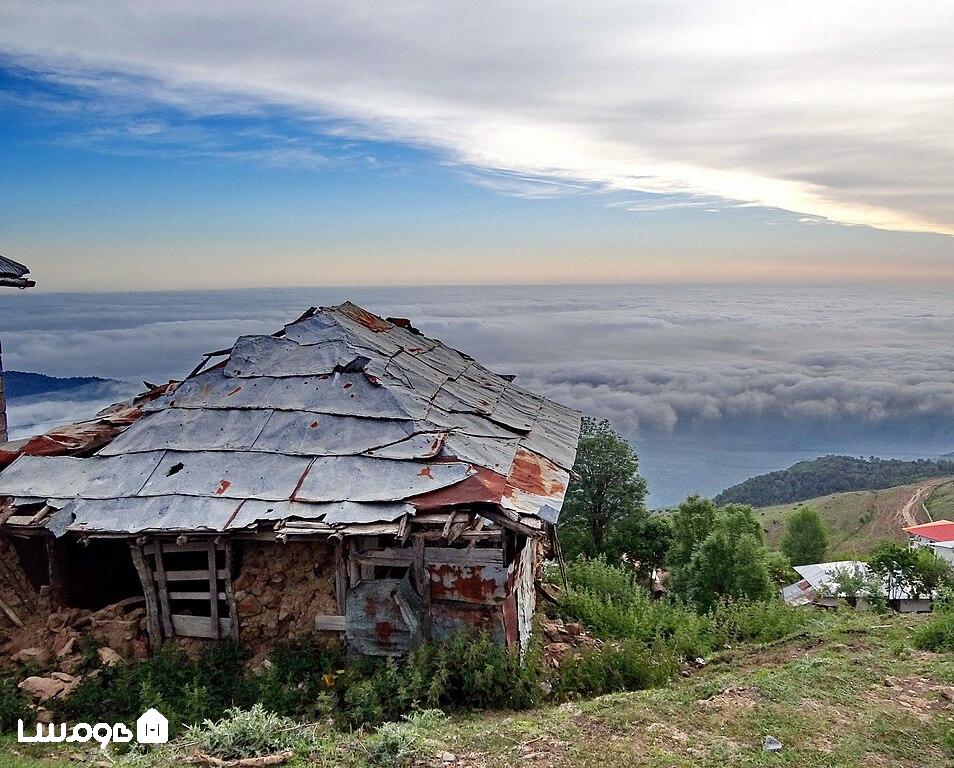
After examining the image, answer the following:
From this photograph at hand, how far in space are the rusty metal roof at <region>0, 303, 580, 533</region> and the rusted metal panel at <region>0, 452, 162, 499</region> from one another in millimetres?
23

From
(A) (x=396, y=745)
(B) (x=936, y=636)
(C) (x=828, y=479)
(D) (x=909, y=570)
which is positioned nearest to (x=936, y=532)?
(D) (x=909, y=570)

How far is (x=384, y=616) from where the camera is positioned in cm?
973

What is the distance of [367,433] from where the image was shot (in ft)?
36.4

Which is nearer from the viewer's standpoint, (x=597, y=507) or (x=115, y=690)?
(x=115, y=690)

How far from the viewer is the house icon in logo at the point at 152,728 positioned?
812 centimetres

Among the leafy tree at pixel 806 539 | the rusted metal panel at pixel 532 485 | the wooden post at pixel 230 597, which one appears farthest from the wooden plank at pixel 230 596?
the leafy tree at pixel 806 539

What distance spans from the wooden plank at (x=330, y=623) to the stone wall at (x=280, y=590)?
92 millimetres

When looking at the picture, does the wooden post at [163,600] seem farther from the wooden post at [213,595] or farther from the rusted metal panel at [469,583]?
the rusted metal panel at [469,583]

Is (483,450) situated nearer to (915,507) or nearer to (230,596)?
(230,596)

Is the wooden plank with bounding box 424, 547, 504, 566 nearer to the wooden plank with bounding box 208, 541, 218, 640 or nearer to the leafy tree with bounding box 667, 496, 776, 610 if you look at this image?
the wooden plank with bounding box 208, 541, 218, 640

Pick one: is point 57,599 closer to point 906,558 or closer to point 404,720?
point 404,720

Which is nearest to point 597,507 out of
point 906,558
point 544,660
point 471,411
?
point 906,558

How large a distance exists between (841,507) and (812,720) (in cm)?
7804

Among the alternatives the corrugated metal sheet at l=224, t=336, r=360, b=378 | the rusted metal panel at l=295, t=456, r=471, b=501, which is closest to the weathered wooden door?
the rusted metal panel at l=295, t=456, r=471, b=501
